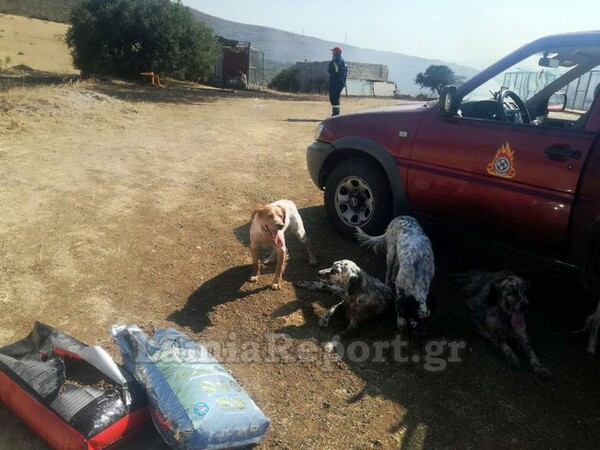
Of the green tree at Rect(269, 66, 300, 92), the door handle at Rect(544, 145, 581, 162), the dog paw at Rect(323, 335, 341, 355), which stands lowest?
the dog paw at Rect(323, 335, 341, 355)

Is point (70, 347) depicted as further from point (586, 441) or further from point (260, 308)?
point (586, 441)

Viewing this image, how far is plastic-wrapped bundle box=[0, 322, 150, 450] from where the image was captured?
7.44 feet

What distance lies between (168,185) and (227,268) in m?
2.67

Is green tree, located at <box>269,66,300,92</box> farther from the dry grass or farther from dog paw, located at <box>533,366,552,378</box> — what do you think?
dog paw, located at <box>533,366,552,378</box>

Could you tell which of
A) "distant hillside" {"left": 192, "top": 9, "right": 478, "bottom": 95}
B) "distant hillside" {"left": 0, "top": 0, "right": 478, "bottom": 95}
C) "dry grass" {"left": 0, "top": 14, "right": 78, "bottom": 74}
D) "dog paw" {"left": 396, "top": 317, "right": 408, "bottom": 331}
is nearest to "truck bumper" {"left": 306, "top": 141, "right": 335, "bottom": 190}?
"dog paw" {"left": 396, "top": 317, "right": 408, "bottom": 331}

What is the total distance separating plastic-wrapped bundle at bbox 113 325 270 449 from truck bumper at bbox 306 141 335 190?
3.05 meters

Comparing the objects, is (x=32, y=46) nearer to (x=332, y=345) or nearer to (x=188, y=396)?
(x=332, y=345)

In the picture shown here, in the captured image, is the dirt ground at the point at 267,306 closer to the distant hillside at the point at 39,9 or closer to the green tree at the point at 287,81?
the green tree at the point at 287,81

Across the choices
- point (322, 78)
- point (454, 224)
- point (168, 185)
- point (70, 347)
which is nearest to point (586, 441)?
point (454, 224)

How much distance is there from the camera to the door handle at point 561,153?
10.8ft

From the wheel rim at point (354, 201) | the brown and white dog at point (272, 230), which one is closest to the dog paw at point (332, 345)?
the brown and white dog at point (272, 230)

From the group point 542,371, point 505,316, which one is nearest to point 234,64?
point 505,316

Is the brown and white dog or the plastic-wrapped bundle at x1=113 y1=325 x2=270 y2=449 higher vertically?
the brown and white dog

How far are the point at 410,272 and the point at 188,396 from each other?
2.17 metres
